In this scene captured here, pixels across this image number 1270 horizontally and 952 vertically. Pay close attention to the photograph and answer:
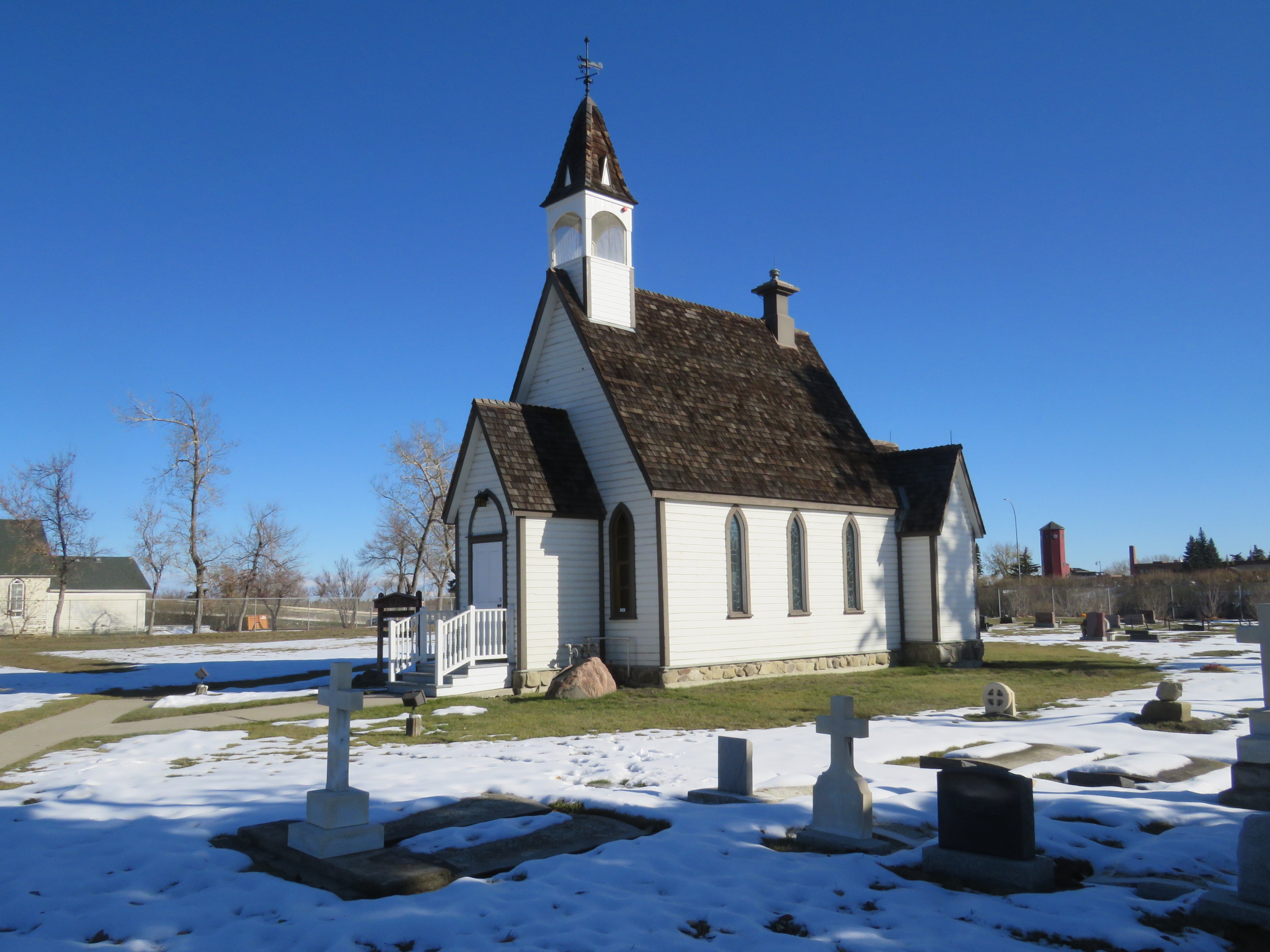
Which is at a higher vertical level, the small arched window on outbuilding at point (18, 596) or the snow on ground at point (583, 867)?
the small arched window on outbuilding at point (18, 596)

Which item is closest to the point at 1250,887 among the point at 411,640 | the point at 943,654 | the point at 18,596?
the point at 411,640

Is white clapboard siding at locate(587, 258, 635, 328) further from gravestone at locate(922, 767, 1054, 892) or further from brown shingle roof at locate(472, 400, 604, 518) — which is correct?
gravestone at locate(922, 767, 1054, 892)

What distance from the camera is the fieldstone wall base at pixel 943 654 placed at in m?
23.4

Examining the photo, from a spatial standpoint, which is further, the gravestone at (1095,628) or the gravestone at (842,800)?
the gravestone at (1095,628)

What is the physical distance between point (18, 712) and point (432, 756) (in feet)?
30.8

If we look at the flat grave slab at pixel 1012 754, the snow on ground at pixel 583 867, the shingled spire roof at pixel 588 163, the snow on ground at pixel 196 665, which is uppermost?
the shingled spire roof at pixel 588 163

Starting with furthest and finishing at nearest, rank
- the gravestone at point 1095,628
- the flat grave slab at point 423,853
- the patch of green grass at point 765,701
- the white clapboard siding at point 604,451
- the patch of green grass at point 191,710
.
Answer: the gravestone at point 1095,628
the white clapboard siding at point 604,451
the patch of green grass at point 191,710
the patch of green grass at point 765,701
the flat grave slab at point 423,853

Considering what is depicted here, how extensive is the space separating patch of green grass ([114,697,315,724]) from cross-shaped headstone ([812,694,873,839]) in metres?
11.9

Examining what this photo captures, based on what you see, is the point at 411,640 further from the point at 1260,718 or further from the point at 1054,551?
the point at 1054,551

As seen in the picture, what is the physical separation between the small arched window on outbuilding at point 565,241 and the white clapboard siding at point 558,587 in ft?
22.2

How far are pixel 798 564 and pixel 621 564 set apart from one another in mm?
4734

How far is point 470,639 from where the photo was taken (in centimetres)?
1781

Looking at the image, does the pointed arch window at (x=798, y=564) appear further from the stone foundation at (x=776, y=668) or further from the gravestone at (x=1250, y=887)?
the gravestone at (x=1250, y=887)

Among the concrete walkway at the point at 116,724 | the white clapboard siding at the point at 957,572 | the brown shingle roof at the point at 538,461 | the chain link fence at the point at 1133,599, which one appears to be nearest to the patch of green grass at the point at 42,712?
the concrete walkway at the point at 116,724
